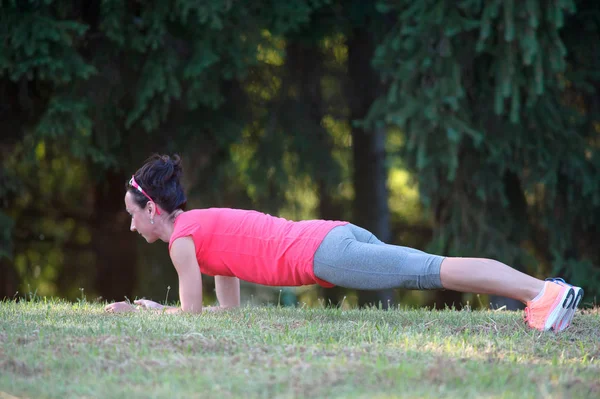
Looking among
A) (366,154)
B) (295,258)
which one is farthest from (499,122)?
(295,258)

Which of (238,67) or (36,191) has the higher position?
(238,67)

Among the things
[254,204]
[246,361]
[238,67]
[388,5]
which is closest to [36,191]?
[254,204]

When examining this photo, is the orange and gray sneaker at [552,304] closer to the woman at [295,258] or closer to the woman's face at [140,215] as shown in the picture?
the woman at [295,258]

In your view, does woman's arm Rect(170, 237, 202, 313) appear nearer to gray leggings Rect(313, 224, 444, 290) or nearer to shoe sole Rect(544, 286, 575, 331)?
gray leggings Rect(313, 224, 444, 290)

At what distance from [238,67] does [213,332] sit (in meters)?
5.32

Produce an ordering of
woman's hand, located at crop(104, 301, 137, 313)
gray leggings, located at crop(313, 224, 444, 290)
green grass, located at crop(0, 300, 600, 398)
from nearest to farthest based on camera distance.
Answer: green grass, located at crop(0, 300, 600, 398), gray leggings, located at crop(313, 224, 444, 290), woman's hand, located at crop(104, 301, 137, 313)

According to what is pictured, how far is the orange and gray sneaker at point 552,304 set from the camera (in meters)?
4.58

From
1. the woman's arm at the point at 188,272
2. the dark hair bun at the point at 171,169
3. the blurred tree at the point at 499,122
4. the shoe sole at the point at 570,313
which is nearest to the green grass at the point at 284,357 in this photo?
the shoe sole at the point at 570,313

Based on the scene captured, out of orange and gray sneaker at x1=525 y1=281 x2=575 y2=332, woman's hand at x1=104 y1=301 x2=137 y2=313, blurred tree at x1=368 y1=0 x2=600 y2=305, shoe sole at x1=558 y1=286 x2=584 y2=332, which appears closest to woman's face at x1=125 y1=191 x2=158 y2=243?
woman's hand at x1=104 y1=301 x2=137 y2=313

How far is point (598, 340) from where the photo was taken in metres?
4.48

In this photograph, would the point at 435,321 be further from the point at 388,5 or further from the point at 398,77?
the point at 388,5

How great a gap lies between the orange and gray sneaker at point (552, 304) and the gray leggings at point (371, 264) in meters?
0.59

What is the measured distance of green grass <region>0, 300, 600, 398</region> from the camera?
3251 mm

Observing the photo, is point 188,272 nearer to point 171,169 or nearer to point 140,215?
point 140,215
